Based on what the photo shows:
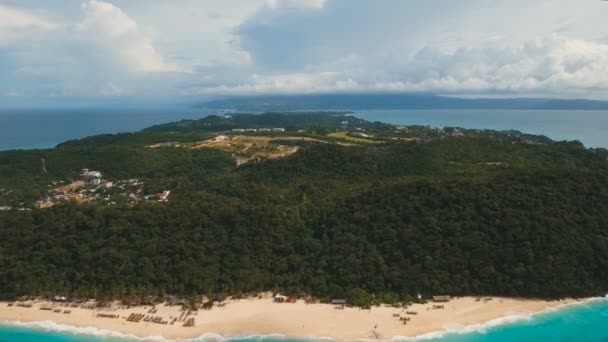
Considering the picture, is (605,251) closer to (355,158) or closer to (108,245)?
(355,158)

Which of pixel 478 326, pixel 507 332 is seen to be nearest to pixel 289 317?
pixel 478 326

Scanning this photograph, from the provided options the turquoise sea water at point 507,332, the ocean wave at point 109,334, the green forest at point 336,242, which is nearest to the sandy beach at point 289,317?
the ocean wave at point 109,334

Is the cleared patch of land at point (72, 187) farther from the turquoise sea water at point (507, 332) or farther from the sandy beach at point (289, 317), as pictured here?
the turquoise sea water at point (507, 332)

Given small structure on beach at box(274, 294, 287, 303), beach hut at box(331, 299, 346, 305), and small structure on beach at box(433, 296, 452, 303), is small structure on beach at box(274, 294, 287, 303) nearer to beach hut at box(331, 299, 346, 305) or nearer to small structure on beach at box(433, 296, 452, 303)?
beach hut at box(331, 299, 346, 305)

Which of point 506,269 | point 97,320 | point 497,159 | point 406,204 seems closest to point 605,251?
point 506,269

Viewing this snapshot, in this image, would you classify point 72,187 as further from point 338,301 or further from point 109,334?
point 338,301

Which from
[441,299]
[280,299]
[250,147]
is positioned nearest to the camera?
[441,299]
